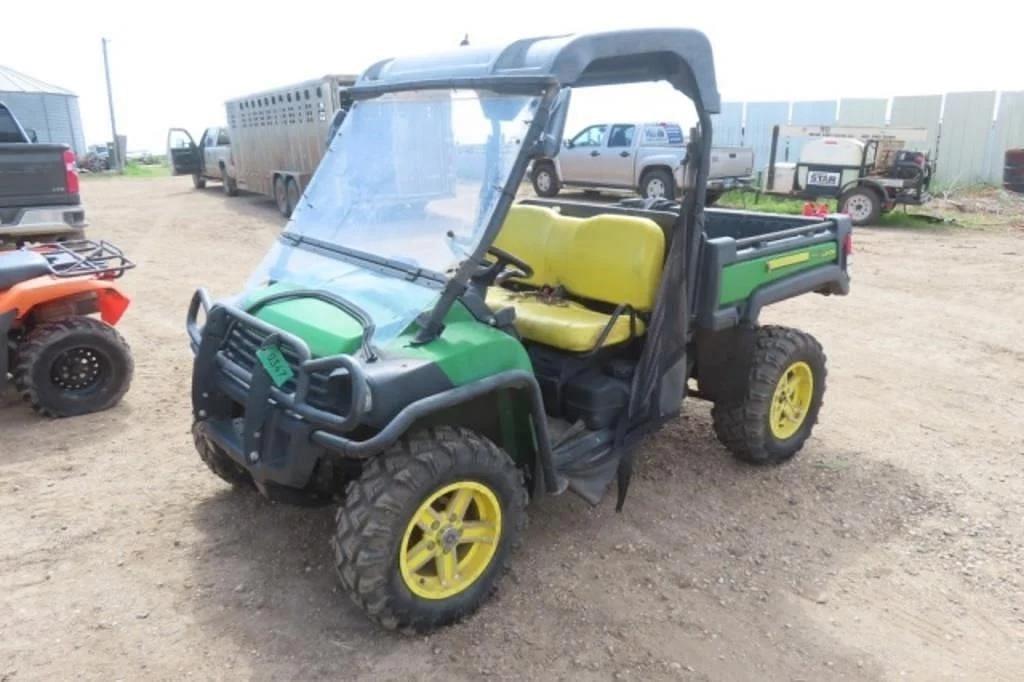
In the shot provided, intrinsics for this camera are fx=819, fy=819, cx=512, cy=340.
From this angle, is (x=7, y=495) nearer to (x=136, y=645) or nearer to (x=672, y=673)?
(x=136, y=645)

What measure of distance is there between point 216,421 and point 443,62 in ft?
6.00

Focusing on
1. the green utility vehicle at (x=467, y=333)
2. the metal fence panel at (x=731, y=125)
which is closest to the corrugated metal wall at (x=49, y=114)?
the metal fence panel at (x=731, y=125)

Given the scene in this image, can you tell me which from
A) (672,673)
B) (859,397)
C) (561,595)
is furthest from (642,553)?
(859,397)

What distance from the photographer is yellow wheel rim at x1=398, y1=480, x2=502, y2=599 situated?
119 inches

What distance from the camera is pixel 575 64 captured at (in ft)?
10.2

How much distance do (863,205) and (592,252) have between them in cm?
1216

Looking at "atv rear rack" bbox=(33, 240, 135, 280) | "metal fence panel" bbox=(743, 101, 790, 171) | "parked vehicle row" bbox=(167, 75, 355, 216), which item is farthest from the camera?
"metal fence panel" bbox=(743, 101, 790, 171)

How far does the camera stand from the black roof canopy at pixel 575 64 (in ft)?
10.2

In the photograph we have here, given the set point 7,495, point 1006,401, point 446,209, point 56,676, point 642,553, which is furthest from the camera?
point 1006,401

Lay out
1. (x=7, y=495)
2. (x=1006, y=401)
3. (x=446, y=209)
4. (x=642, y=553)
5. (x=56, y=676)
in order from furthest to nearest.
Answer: (x=1006, y=401), (x=7, y=495), (x=642, y=553), (x=446, y=209), (x=56, y=676)

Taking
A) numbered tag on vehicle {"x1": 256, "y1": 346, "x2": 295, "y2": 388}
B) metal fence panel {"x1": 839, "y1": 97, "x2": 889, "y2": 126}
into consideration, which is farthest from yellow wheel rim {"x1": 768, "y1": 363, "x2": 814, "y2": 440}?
metal fence panel {"x1": 839, "y1": 97, "x2": 889, "y2": 126}

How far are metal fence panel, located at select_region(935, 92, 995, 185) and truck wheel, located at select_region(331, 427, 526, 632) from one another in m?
19.6

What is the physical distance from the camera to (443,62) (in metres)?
3.56

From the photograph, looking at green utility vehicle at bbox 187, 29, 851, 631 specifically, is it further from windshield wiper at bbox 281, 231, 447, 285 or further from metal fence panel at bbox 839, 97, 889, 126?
metal fence panel at bbox 839, 97, 889, 126
